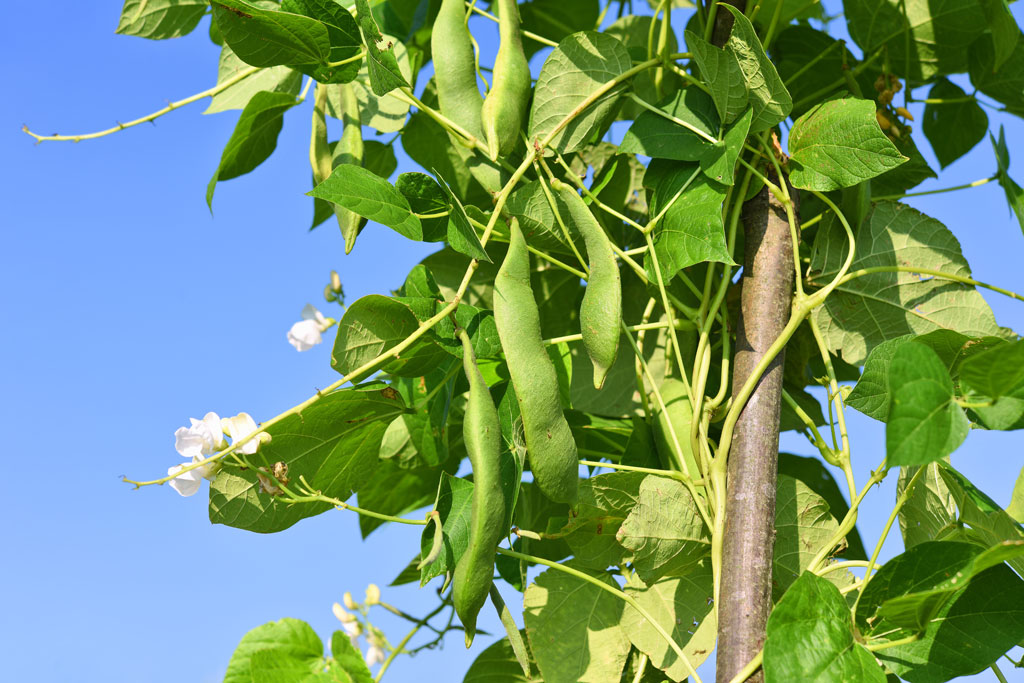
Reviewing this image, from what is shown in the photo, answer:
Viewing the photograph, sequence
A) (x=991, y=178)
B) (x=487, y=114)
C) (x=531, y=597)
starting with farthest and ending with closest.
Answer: (x=991, y=178), (x=531, y=597), (x=487, y=114)

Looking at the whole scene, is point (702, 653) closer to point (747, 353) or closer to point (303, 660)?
point (747, 353)

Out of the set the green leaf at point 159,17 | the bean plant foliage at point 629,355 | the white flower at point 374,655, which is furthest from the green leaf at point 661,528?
the green leaf at point 159,17

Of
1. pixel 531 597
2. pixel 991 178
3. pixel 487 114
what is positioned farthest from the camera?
pixel 991 178

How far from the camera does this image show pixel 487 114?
83 centimetres

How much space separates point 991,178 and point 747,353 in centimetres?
46

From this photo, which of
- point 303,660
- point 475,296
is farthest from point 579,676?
point 475,296

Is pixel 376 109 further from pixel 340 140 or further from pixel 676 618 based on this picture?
pixel 676 618

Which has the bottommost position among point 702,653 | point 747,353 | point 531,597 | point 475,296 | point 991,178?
point 702,653

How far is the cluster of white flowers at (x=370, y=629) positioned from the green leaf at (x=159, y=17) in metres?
0.81

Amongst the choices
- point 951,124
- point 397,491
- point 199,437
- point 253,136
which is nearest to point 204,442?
point 199,437

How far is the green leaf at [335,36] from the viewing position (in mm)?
854

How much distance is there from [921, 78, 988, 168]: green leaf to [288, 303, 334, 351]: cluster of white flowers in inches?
35.8

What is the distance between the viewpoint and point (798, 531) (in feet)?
2.94

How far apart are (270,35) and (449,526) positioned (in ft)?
1.64
